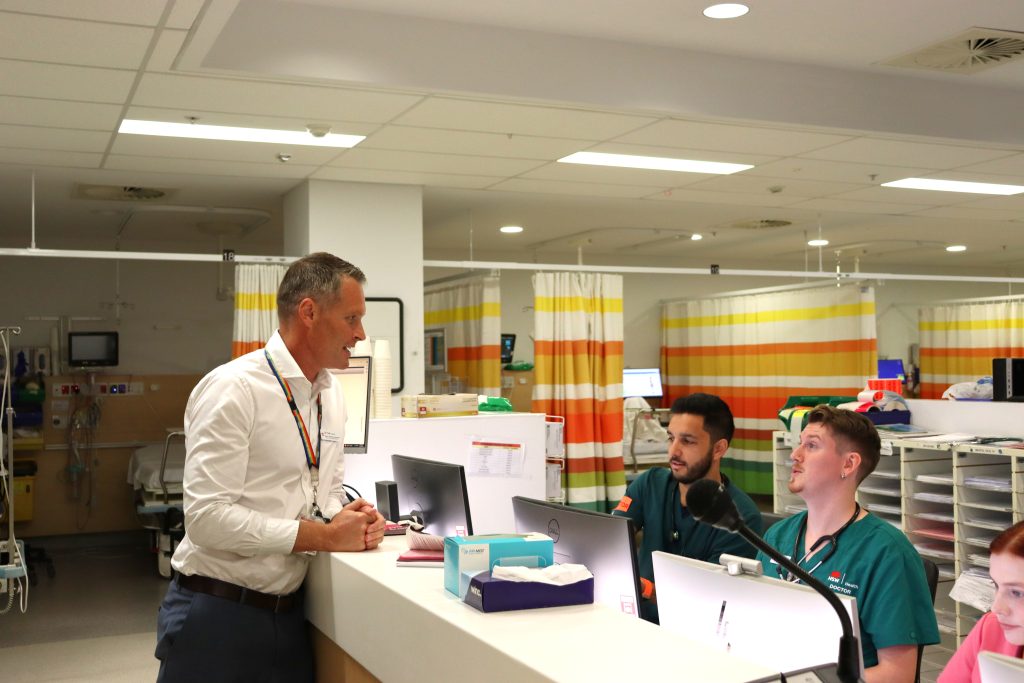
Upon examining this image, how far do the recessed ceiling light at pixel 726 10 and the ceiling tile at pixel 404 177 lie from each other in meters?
2.44

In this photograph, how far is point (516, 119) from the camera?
5059 millimetres

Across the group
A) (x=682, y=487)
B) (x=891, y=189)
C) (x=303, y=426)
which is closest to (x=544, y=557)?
(x=303, y=426)

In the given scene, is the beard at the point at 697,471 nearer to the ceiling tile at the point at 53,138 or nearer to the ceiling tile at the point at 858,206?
the ceiling tile at the point at 53,138

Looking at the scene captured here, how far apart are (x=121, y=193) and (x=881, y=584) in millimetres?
6258

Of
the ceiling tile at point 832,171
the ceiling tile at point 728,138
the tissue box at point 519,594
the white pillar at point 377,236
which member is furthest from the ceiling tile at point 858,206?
the tissue box at point 519,594

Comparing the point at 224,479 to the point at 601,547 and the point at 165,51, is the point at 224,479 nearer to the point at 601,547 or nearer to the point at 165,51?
the point at 601,547

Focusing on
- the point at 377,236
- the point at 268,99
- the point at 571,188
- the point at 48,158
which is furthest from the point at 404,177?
the point at 48,158

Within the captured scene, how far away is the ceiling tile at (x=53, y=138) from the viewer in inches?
203

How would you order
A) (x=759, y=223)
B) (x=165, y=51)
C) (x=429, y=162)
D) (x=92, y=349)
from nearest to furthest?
(x=165, y=51) < (x=429, y=162) < (x=759, y=223) < (x=92, y=349)

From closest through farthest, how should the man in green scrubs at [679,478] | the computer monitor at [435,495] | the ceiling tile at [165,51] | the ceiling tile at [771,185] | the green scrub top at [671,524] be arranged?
the computer monitor at [435,495]
the green scrub top at [671,524]
the man in green scrubs at [679,478]
the ceiling tile at [165,51]
the ceiling tile at [771,185]

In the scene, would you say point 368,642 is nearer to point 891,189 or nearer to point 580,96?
point 580,96

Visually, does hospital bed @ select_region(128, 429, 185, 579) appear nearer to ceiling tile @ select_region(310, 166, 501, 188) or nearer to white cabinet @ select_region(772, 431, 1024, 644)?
ceiling tile @ select_region(310, 166, 501, 188)

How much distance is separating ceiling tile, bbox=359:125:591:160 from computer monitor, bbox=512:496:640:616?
10.9 feet

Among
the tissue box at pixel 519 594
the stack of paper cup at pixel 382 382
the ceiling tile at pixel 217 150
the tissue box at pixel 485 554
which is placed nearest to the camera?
the tissue box at pixel 519 594
